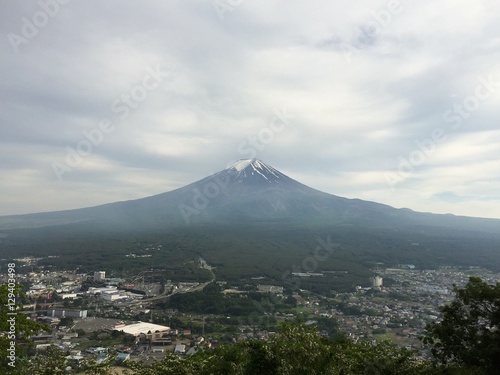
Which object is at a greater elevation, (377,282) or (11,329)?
(11,329)

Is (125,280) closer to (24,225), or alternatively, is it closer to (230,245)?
(230,245)

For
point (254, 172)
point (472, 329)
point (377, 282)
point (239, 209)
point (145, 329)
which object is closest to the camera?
point (472, 329)

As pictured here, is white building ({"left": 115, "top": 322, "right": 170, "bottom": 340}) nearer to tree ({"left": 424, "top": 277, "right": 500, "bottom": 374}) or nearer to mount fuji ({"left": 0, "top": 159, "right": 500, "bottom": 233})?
tree ({"left": 424, "top": 277, "right": 500, "bottom": 374})

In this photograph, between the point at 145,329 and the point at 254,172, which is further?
A: the point at 254,172

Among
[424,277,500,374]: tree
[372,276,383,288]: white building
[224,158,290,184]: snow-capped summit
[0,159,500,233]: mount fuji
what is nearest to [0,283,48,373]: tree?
[424,277,500,374]: tree

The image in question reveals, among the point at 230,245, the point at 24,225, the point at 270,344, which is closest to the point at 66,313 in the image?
the point at 270,344

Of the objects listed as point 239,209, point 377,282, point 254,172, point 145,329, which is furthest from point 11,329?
point 254,172

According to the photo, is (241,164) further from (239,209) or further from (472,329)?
(472,329)

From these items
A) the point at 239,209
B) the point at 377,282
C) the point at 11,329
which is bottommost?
the point at 377,282
